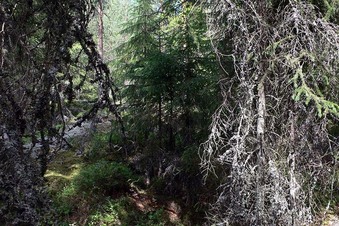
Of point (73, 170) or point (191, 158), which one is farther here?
point (73, 170)

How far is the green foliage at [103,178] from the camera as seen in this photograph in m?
7.29

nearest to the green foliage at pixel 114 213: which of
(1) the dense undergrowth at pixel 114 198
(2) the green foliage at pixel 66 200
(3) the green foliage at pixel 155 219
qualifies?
(1) the dense undergrowth at pixel 114 198

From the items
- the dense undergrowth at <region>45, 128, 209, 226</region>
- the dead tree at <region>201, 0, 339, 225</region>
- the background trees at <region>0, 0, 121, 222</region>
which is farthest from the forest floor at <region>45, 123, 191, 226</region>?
the background trees at <region>0, 0, 121, 222</region>

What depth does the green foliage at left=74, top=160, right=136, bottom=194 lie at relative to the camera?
287 inches

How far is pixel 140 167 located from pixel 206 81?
8.91 ft

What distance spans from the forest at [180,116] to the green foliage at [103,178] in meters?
0.02

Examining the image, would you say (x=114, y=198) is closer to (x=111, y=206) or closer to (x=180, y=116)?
(x=111, y=206)

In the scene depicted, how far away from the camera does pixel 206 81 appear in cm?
626

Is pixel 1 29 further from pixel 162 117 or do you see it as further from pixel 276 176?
pixel 162 117

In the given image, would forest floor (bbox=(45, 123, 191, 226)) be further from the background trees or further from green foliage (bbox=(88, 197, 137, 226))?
the background trees

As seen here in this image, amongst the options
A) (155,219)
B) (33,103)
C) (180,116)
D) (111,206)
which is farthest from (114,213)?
(33,103)

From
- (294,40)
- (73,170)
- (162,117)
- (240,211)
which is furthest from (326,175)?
(73,170)

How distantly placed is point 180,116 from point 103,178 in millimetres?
2204

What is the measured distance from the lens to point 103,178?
24.1ft
